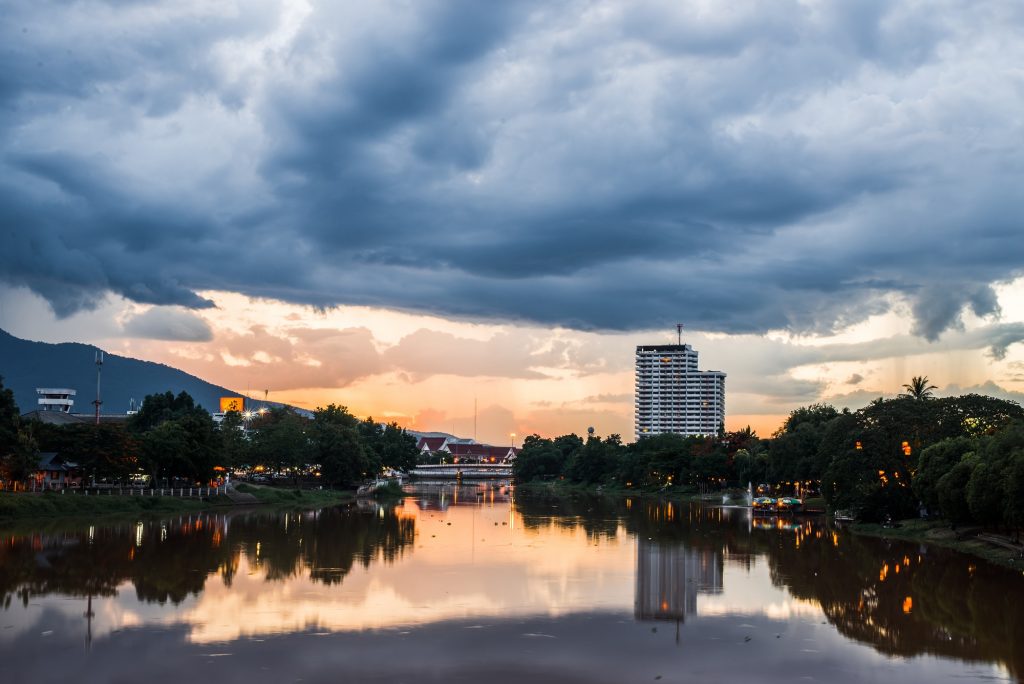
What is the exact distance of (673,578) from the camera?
38.2 m

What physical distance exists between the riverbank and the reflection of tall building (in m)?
39.4

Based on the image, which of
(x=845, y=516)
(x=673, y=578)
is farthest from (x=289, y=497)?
(x=673, y=578)

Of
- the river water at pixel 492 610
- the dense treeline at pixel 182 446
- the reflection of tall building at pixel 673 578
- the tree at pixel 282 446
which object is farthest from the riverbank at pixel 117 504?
the reflection of tall building at pixel 673 578

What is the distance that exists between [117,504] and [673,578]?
47940 mm

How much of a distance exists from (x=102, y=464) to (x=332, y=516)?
18.7 metres

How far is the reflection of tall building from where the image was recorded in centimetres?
3073

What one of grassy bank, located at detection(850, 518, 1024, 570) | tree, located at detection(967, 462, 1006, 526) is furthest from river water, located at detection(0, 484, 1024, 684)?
tree, located at detection(967, 462, 1006, 526)

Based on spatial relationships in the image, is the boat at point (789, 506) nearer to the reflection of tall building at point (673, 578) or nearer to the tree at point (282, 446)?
the reflection of tall building at point (673, 578)

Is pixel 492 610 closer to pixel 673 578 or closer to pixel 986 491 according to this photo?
pixel 673 578

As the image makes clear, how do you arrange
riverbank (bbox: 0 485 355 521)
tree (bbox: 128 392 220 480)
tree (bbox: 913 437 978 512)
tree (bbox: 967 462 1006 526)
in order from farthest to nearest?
tree (bbox: 128 392 220 480) → riverbank (bbox: 0 485 355 521) → tree (bbox: 913 437 978 512) → tree (bbox: 967 462 1006 526)

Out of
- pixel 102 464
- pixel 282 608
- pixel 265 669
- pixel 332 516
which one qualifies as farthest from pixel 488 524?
pixel 265 669

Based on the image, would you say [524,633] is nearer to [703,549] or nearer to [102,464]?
[703,549]

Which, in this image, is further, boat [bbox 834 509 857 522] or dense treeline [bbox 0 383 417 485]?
boat [bbox 834 509 857 522]

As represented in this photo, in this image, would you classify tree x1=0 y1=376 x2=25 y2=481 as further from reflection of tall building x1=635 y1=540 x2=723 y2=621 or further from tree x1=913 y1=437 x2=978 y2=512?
tree x1=913 y1=437 x2=978 y2=512
